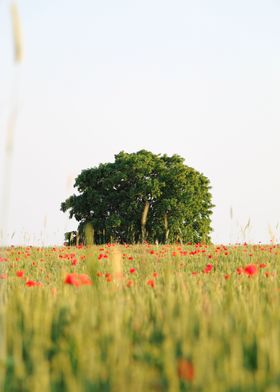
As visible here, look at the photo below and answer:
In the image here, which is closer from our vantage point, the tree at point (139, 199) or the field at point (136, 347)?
the field at point (136, 347)

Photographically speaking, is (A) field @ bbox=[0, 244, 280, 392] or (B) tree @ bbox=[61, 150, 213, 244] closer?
(A) field @ bbox=[0, 244, 280, 392]

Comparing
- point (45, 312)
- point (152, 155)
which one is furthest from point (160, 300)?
point (152, 155)

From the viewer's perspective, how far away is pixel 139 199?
120 feet

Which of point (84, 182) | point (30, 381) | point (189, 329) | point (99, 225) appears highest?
point (84, 182)

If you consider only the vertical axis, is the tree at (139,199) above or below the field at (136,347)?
above

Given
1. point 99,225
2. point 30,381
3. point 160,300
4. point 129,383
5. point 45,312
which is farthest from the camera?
point 99,225

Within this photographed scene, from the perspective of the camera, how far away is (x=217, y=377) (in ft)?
8.59

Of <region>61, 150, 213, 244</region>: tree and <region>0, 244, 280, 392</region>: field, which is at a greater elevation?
<region>61, 150, 213, 244</region>: tree

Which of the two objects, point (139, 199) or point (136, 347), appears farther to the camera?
point (139, 199)

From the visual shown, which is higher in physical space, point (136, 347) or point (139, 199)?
point (139, 199)

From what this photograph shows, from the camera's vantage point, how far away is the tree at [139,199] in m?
35.8

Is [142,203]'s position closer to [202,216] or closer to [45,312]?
[202,216]

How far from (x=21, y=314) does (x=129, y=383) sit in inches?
64.2

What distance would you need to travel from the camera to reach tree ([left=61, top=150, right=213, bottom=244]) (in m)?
35.8
